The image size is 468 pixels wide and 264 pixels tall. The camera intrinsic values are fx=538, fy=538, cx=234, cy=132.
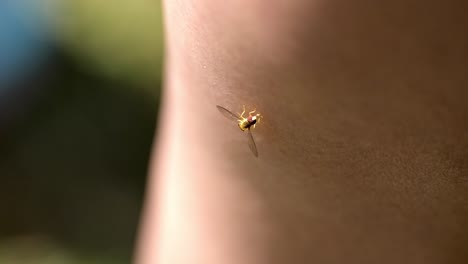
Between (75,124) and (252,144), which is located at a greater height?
(75,124)

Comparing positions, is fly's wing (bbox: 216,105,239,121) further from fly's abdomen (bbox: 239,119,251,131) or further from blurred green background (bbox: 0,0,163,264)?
blurred green background (bbox: 0,0,163,264)

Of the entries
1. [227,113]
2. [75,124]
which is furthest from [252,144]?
[75,124]

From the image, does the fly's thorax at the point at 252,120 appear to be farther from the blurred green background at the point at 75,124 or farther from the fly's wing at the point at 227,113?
the blurred green background at the point at 75,124

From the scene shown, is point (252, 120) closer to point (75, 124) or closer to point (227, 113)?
point (227, 113)

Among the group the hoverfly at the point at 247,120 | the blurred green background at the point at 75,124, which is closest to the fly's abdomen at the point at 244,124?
the hoverfly at the point at 247,120

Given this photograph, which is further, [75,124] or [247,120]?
[75,124]

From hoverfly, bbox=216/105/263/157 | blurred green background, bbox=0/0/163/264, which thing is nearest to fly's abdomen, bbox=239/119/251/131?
hoverfly, bbox=216/105/263/157

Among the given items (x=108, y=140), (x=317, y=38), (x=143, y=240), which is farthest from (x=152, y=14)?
(x=317, y=38)
